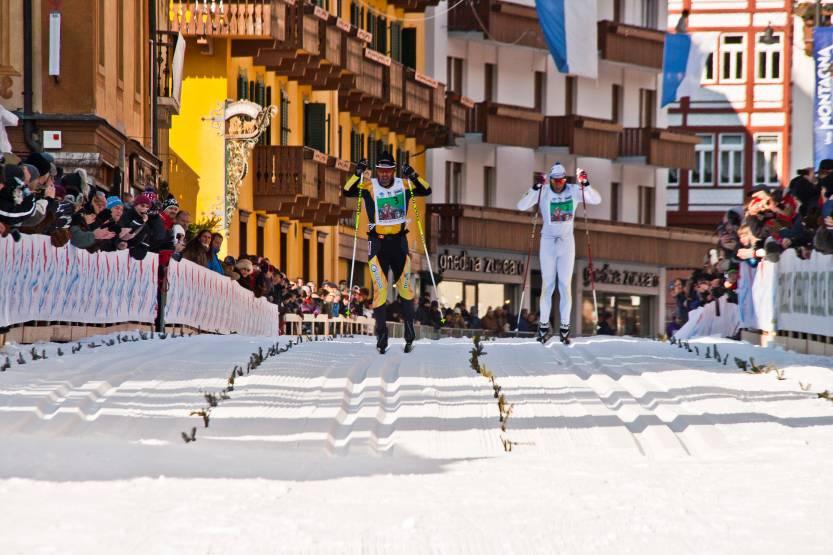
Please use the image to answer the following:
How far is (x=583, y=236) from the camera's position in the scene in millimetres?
72438

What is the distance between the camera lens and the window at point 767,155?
85.8m

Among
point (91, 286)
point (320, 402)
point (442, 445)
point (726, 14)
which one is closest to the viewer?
point (442, 445)

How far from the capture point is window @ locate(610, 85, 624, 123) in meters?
78.5

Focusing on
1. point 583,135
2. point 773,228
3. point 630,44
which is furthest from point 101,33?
point 630,44

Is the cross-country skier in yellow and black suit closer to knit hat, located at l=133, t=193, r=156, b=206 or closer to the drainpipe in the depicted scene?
knit hat, located at l=133, t=193, r=156, b=206

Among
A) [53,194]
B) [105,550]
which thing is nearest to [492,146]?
[53,194]

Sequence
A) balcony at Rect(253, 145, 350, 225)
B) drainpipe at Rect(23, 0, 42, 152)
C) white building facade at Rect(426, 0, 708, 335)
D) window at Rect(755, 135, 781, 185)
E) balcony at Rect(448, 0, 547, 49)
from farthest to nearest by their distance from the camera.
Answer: window at Rect(755, 135, 781, 185) < white building facade at Rect(426, 0, 708, 335) < balcony at Rect(448, 0, 547, 49) < balcony at Rect(253, 145, 350, 225) < drainpipe at Rect(23, 0, 42, 152)

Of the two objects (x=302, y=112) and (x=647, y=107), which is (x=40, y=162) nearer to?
(x=302, y=112)

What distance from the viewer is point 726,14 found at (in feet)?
279

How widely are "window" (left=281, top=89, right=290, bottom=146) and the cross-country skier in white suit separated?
1126 inches

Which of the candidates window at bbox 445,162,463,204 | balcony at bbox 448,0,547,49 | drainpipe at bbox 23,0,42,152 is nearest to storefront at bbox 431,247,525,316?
window at bbox 445,162,463,204

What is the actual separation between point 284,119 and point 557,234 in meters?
29.4

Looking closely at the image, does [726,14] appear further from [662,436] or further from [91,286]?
[662,436]

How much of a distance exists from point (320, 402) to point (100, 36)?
69.4ft
